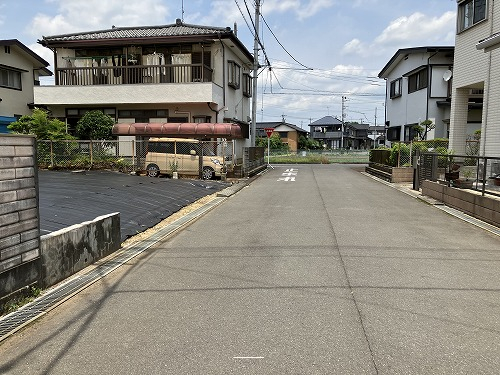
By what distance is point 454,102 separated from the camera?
1908cm

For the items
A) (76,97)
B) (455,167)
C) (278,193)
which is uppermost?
(76,97)

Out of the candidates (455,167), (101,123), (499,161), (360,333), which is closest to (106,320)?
(360,333)

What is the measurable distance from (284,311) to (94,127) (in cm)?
1963

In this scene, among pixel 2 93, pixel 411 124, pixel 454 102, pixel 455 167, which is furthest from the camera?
pixel 411 124

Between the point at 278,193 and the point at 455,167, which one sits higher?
the point at 455,167

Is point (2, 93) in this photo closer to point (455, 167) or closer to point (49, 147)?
point (49, 147)

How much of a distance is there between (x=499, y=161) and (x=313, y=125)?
86.1 metres

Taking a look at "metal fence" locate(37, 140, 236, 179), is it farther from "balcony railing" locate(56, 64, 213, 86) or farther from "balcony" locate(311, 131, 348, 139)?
"balcony" locate(311, 131, 348, 139)

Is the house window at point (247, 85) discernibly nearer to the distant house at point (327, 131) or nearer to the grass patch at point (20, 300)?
the grass patch at point (20, 300)

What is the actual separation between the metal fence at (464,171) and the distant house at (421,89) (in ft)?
43.6

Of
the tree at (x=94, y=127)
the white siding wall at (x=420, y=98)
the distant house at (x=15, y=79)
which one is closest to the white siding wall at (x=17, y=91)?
the distant house at (x=15, y=79)

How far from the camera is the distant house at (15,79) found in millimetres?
24297

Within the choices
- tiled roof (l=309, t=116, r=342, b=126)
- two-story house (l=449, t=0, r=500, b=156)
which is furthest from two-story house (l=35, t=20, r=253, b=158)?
tiled roof (l=309, t=116, r=342, b=126)

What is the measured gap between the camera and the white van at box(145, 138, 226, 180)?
720 inches
